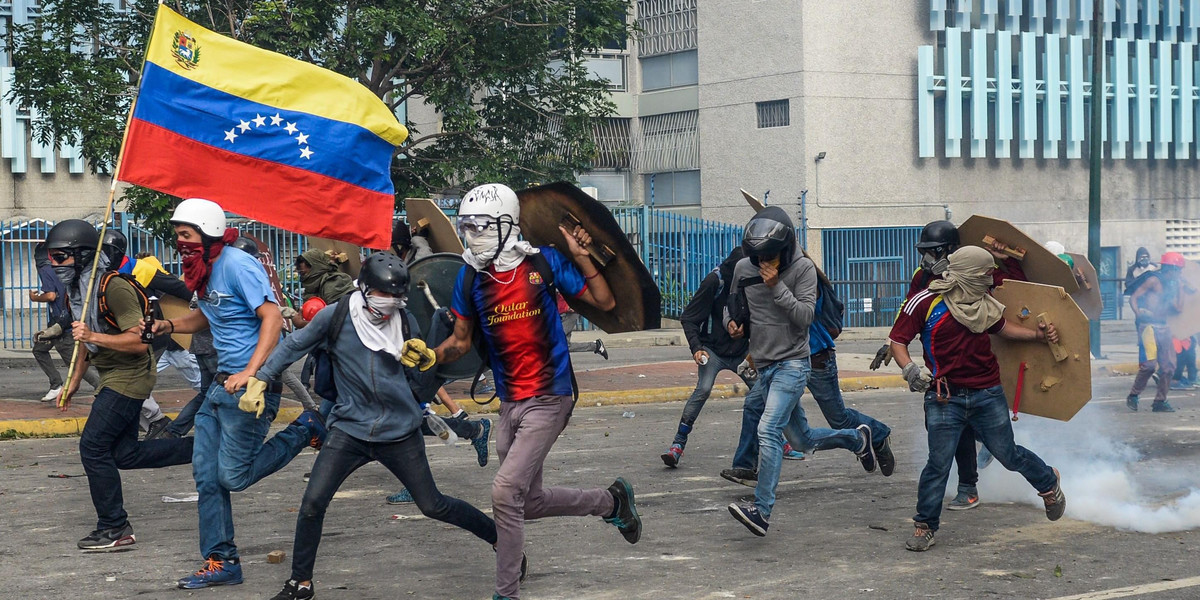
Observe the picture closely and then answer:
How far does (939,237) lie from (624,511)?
2.72 m

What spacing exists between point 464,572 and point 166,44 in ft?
12.4

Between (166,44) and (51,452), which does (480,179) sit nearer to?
(51,452)

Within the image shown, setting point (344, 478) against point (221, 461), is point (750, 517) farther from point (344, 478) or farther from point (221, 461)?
point (221, 461)

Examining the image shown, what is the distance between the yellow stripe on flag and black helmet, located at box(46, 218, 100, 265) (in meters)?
1.16

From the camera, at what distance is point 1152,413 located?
12.7 meters

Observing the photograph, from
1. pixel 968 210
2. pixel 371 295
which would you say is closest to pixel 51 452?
pixel 371 295

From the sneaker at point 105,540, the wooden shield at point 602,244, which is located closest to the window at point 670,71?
the sneaker at point 105,540

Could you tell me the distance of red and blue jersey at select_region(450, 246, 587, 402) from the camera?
5777mm

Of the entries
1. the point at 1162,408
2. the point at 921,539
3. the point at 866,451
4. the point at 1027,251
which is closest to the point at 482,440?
the point at 866,451

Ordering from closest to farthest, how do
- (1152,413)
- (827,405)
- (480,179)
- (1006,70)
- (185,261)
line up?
(185,261) < (827,405) < (1152,413) < (480,179) < (1006,70)

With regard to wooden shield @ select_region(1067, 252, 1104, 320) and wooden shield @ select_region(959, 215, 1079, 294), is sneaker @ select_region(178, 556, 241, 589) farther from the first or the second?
wooden shield @ select_region(1067, 252, 1104, 320)

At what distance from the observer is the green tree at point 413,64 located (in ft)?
50.3

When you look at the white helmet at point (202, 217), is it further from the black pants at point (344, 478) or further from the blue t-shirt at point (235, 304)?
the black pants at point (344, 478)

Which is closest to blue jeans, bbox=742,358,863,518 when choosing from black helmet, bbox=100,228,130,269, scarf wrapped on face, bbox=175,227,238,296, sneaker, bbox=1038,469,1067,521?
sneaker, bbox=1038,469,1067,521
